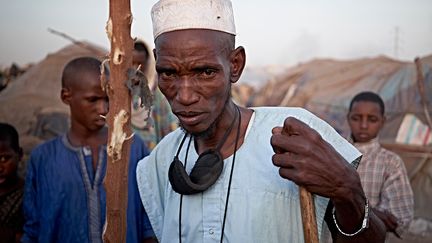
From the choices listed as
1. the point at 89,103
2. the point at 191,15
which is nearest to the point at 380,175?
the point at 89,103

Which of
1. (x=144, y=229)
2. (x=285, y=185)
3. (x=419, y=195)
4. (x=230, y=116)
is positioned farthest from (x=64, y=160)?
(x=419, y=195)

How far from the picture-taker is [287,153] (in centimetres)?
156

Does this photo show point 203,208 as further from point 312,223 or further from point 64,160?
point 64,160

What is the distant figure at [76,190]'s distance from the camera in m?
3.01

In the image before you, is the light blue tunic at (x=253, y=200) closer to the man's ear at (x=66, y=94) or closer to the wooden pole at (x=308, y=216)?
the wooden pole at (x=308, y=216)

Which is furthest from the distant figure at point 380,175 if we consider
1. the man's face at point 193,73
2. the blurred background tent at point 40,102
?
the blurred background tent at point 40,102

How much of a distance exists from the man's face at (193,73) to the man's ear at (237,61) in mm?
62

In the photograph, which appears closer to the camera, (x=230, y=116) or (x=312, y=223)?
(x=312, y=223)

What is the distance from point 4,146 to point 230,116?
2.26m

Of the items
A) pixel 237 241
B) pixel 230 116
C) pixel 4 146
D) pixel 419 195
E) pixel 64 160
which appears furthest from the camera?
pixel 419 195

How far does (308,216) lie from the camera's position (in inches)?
64.5

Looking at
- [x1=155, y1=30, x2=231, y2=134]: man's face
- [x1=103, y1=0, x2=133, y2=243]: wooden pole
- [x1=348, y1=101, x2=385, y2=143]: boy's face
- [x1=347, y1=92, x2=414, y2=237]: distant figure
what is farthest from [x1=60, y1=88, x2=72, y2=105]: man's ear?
[x1=348, y1=101, x2=385, y2=143]: boy's face

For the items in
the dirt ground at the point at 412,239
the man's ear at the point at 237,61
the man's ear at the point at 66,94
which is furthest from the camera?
the dirt ground at the point at 412,239

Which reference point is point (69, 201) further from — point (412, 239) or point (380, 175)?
point (412, 239)
